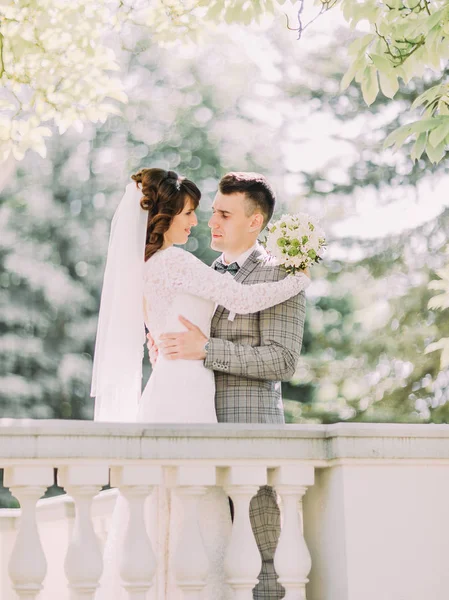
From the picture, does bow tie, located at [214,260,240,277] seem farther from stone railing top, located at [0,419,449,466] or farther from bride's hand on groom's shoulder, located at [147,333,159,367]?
stone railing top, located at [0,419,449,466]

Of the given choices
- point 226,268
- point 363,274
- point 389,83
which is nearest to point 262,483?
point 226,268

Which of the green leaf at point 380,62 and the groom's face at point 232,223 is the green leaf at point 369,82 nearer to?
the green leaf at point 380,62

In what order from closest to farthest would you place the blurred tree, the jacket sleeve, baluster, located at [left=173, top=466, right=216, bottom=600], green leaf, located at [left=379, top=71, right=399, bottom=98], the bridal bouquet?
baluster, located at [left=173, top=466, right=216, bottom=600]
the jacket sleeve
the bridal bouquet
green leaf, located at [left=379, top=71, right=399, bottom=98]
the blurred tree

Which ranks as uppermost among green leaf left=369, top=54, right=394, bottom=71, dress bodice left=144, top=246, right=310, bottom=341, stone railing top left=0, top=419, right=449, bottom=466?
green leaf left=369, top=54, right=394, bottom=71

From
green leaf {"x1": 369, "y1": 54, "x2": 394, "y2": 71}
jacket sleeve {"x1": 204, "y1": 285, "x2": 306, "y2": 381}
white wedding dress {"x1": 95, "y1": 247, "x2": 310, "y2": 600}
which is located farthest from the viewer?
green leaf {"x1": 369, "y1": 54, "x2": 394, "y2": 71}

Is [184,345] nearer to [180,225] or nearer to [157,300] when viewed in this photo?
[157,300]

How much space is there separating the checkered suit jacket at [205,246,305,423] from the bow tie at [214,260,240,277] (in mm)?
189

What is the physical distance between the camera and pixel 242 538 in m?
3.26

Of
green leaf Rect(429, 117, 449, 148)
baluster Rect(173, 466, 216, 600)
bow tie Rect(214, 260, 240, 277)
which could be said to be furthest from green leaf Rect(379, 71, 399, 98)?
baluster Rect(173, 466, 216, 600)

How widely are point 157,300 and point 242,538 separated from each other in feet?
4.69

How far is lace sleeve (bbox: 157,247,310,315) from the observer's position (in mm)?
4250

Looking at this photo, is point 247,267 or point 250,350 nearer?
point 250,350

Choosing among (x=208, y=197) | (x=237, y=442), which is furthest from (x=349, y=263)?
(x=237, y=442)

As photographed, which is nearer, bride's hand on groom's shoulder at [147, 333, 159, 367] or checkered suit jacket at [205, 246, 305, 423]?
checkered suit jacket at [205, 246, 305, 423]
